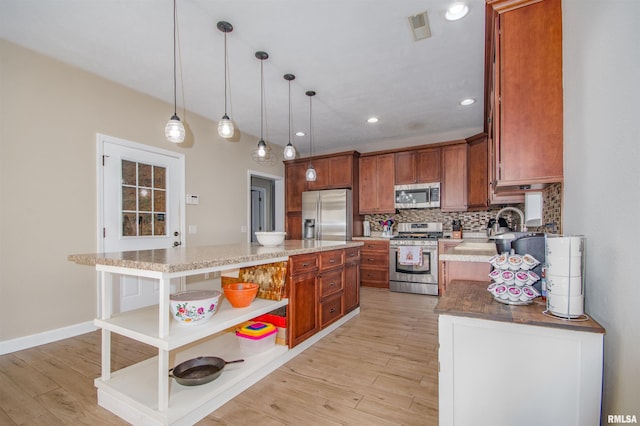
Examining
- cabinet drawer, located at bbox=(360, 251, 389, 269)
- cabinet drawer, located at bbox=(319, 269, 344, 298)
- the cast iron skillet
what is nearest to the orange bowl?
the cast iron skillet

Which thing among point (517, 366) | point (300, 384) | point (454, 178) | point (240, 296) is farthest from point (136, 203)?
point (454, 178)

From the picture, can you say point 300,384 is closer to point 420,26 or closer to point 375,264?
point 420,26

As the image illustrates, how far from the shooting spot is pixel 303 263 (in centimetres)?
240

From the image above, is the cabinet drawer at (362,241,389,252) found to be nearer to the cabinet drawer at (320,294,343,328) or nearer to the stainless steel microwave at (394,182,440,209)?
→ the stainless steel microwave at (394,182,440,209)

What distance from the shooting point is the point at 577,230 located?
1331 millimetres

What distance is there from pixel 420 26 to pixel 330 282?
89.3 inches

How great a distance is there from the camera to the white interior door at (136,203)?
9.95 feet

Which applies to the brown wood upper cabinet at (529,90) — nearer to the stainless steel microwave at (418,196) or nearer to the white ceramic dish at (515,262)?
the white ceramic dish at (515,262)

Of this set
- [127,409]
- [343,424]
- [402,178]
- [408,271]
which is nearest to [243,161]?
[402,178]

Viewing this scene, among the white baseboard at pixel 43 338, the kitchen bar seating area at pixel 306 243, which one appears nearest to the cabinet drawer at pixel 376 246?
the kitchen bar seating area at pixel 306 243

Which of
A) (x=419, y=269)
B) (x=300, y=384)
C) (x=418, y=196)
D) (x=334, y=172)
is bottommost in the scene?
(x=300, y=384)

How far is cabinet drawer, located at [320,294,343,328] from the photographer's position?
2.69 metres

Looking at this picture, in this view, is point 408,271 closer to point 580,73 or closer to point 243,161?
point 243,161

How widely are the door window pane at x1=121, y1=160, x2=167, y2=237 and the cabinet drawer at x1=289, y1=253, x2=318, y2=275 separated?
82.7 inches
